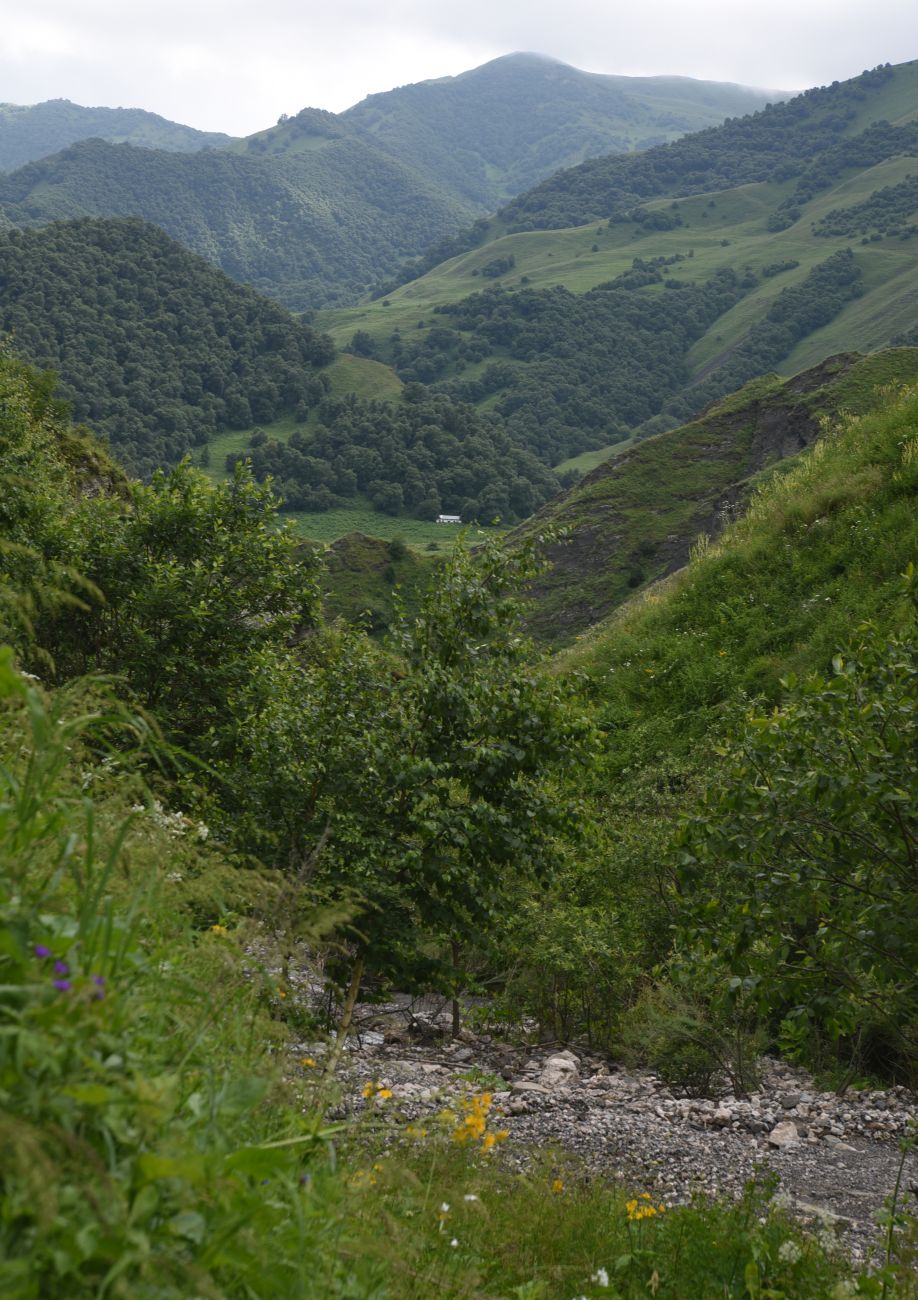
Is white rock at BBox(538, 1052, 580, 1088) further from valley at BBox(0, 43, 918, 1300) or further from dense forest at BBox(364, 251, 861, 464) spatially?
dense forest at BBox(364, 251, 861, 464)

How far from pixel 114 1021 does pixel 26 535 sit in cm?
1145

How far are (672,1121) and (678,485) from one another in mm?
42198

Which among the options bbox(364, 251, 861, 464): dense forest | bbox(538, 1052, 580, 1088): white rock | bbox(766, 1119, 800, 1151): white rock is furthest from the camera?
bbox(364, 251, 861, 464): dense forest

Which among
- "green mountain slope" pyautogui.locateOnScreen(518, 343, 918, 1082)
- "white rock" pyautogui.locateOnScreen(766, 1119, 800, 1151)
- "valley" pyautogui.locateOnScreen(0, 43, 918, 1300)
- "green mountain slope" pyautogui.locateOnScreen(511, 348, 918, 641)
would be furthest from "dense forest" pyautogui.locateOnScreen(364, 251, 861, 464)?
"white rock" pyautogui.locateOnScreen(766, 1119, 800, 1151)

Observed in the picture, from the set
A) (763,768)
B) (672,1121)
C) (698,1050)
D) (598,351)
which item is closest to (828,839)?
(763,768)

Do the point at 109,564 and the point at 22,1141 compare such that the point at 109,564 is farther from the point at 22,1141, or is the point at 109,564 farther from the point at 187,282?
the point at 187,282

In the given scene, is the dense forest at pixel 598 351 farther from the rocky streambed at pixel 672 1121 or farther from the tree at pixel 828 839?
the tree at pixel 828 839

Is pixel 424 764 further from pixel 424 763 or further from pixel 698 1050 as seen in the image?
pixel 698 1050

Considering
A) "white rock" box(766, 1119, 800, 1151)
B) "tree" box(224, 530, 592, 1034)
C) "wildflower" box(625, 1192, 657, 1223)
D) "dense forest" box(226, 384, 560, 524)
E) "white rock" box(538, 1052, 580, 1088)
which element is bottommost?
"white rock" box(538, 1052, 580, 1088)

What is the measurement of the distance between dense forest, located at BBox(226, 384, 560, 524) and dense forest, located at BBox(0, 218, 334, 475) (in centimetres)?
1083

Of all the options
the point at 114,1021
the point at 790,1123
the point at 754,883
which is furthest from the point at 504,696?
the point at 114,1021

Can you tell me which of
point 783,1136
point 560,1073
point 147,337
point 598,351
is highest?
point 598,351

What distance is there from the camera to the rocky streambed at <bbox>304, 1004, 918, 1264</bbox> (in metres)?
6.04

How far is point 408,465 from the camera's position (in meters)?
130
